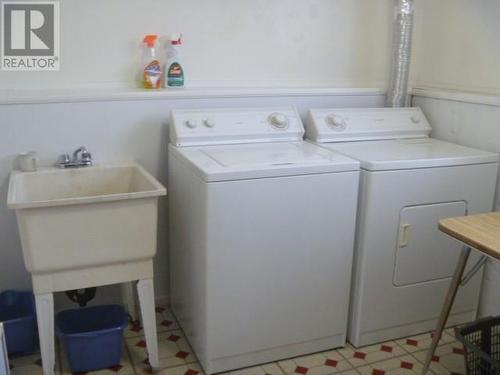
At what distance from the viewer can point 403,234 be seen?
2.36 metres

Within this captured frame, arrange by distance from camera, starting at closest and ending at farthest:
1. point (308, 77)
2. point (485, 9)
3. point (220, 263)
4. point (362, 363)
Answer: point (220, 263) < point (362, 363) < point (485, 9) < point (308, 77)

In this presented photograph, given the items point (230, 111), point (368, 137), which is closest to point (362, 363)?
point (368, 137)

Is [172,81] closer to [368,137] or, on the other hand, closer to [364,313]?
[368,137]

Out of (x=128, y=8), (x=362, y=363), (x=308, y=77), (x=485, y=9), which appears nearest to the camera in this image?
(x=362, y=363)

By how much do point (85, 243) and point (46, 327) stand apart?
1.27 ft

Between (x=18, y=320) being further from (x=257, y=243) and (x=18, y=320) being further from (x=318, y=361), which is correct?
(x=318, y=361)

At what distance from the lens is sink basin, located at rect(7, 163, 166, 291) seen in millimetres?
1902

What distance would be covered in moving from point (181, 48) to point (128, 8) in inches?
12.4

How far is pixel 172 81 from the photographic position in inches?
103

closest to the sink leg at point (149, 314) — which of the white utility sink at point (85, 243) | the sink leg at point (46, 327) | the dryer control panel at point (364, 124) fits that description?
the white utility sink at point (85, 243)

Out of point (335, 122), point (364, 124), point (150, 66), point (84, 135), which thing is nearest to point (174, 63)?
A: point (150, 66)

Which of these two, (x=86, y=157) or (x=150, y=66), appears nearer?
(x=86, y=157)

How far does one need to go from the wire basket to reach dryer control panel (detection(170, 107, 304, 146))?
1.20 metres

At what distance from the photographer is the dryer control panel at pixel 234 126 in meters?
2.46
